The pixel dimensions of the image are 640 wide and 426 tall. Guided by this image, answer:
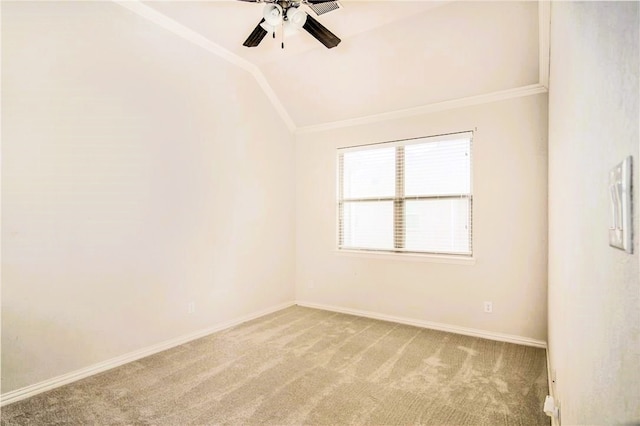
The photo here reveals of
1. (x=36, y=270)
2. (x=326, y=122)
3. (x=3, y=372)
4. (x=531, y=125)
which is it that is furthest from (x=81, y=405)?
(x=531, y=125)

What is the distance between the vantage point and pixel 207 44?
363 cm

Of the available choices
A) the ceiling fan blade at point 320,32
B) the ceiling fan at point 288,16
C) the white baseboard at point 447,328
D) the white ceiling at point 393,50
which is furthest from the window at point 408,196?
the ceiling fan at point 288,16

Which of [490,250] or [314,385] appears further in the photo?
[490,250]

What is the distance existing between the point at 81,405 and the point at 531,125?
453 centimetres

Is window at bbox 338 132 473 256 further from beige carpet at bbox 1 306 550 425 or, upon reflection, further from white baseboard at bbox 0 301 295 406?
white baseboard at bbox 0 301 295 406

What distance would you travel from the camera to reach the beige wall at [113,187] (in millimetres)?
2385

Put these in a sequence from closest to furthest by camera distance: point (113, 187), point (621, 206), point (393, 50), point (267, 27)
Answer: point (621, 206)
point (267, 27)
point (113, 187)
point (393, 50)

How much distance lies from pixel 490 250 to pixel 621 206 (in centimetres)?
338

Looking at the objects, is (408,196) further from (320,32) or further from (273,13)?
(273,13)

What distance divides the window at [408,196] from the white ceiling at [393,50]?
1.82 ft

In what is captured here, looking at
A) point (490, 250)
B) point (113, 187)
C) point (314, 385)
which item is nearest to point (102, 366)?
point (113, 187)

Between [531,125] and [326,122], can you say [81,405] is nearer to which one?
[326,122]

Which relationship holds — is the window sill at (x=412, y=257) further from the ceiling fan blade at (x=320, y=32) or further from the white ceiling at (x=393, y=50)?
the ceiling fan blade at (x=320, y=32)

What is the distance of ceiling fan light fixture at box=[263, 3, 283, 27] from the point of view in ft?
8.12
